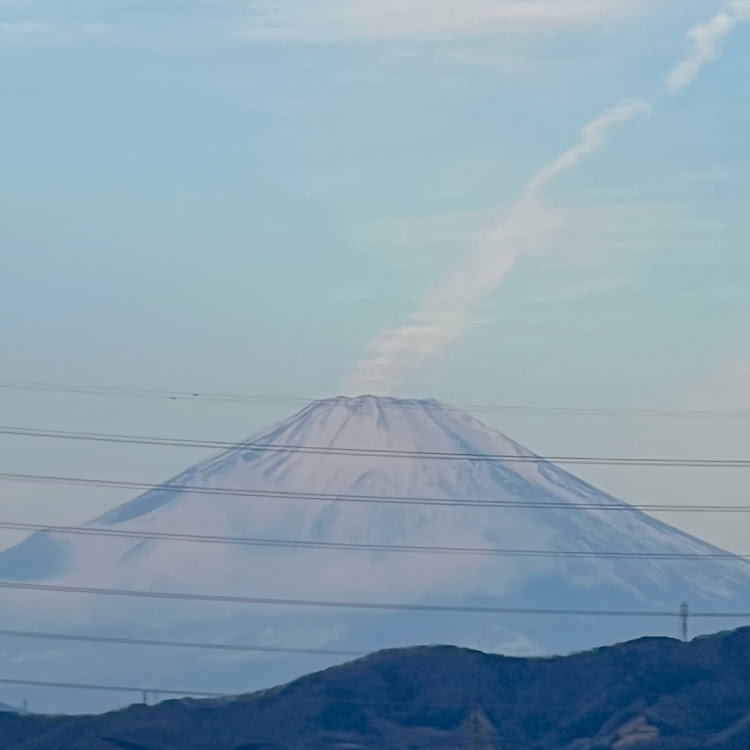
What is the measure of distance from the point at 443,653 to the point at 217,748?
11900mm

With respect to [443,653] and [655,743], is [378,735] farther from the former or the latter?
[655,743]

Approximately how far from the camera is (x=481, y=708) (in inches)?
2579

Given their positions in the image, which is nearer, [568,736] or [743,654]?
[568,736]

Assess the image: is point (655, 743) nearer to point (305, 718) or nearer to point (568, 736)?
point (568, 736)

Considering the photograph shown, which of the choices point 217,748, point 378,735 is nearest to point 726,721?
point 378,735

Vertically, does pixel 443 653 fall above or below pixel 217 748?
above

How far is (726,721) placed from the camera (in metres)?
64.4

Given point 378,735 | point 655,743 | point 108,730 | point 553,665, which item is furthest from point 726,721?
point 108,730

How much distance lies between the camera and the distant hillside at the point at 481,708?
61.3m

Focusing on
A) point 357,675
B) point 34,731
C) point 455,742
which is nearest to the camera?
point 34,731

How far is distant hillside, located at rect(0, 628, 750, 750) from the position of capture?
61.3 m

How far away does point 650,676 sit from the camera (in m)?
67.9

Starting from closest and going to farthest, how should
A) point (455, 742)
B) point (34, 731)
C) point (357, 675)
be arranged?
point (34, 731) → point (455, 742) → point (357, 675)

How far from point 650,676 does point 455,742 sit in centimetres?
966
